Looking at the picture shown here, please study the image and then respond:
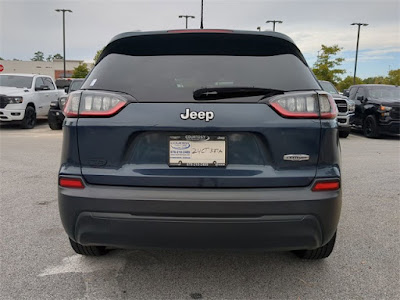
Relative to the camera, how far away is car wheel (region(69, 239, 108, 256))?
3.04 m

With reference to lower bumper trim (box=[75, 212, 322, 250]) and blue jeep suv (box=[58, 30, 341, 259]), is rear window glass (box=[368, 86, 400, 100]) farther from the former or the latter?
lower bumper trim (box=[75, 212, 322, 250])

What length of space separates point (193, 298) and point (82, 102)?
4.97 feet

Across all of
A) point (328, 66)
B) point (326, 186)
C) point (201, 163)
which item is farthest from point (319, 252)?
point (328, 66)

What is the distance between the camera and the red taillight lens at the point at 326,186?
2.33 meters

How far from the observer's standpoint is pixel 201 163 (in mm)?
2318

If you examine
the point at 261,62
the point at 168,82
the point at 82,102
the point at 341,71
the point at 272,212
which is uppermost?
the point at 341,71

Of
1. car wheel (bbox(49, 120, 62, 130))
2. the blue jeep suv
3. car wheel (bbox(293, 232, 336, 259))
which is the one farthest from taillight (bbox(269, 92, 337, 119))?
car wheel (bbox(49, 120, 62, 130))

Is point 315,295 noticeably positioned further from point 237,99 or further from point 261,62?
point 261,62

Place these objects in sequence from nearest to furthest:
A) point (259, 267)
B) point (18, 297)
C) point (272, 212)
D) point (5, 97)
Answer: point (272, 212) → point (18, 297) → point (259, 267) → point (5, 97)

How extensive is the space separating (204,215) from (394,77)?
55691mm

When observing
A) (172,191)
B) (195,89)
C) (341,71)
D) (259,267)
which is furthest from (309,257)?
(341,71)

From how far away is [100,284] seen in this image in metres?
2.78

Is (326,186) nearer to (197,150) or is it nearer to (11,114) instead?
(197,150)

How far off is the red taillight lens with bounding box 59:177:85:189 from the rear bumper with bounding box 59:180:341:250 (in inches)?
1.2
